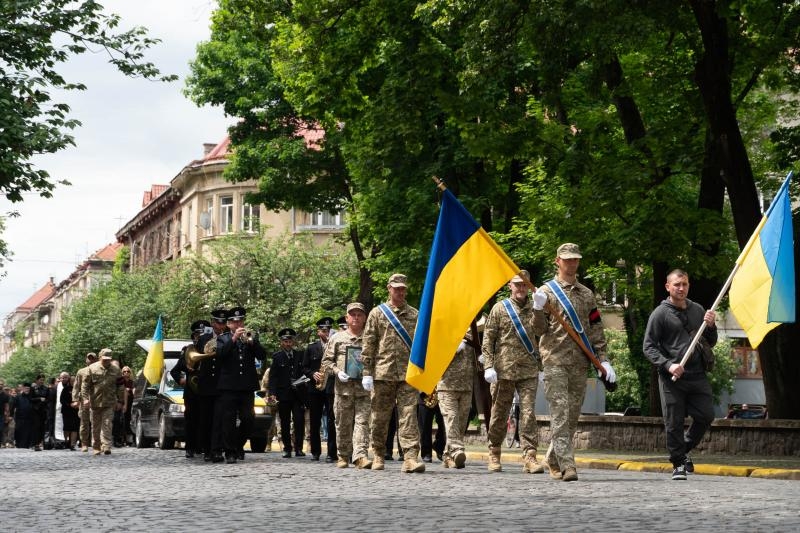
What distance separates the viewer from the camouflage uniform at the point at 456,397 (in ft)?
52.5

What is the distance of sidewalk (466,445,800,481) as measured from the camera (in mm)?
16656

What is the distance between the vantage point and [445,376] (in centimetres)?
1614

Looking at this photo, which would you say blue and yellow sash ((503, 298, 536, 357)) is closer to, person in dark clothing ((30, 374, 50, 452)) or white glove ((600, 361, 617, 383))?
white glove ((600, 361, 617, 383))

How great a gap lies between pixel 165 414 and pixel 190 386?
255 inches

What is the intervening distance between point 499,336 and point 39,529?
7044mm

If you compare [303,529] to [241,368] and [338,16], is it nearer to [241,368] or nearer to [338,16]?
[241,368]

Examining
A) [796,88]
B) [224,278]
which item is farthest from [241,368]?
[224,278]

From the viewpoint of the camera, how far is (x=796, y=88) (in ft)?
81.0

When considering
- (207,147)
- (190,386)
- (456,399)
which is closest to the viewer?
(456,399)

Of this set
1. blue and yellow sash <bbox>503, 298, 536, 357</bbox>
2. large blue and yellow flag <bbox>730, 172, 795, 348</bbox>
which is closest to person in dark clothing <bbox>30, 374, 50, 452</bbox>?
blue and yellow sash <bbox>503, 298, 536, 357</bbox>

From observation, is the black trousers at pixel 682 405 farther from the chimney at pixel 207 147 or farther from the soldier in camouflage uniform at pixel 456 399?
the chimney at pixel 207 147

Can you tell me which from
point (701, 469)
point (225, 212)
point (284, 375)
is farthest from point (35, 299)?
point (701, 469)

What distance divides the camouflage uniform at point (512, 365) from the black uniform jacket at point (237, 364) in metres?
4.49

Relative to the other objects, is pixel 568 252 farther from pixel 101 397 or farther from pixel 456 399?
pixel 101 397
